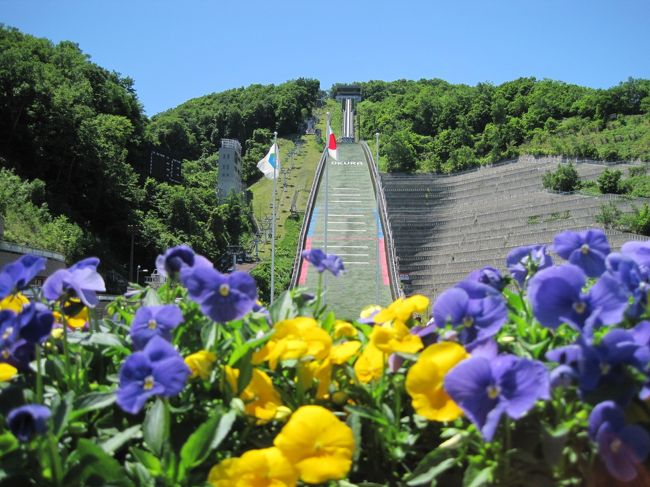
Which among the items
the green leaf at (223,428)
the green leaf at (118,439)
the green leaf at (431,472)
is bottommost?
the green leaf at (431,472)

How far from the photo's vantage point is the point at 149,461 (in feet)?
3.67

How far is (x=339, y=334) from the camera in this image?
1.48 m

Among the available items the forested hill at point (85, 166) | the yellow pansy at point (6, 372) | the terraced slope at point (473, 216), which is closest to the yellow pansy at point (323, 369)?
the yellow pansy at point (6, 372)

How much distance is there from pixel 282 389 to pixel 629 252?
2.83ft

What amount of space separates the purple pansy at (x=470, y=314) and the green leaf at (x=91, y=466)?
2.12ft

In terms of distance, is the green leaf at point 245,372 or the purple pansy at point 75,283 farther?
the purple pansy at point 75,283

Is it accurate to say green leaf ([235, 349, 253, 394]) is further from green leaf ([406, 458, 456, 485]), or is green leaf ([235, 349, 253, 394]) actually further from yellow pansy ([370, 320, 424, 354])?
green leaf ([406, 458, 456, 485])

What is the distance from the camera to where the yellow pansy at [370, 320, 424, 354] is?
1.26 meters

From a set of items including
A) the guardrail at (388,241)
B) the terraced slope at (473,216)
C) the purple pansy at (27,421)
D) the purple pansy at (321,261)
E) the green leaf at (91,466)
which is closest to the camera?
the purple pansy at (27,421)

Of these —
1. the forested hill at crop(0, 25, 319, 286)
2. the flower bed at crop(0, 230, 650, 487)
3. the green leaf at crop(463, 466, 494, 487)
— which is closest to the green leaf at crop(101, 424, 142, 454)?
the flower bed at crop(0, 230, 650, 487)

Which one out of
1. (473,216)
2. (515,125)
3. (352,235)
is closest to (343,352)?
(352,235)

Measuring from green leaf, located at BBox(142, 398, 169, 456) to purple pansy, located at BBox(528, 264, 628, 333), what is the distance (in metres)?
0.68

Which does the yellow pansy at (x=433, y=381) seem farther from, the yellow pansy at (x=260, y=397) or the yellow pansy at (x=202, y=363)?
the yellow pansy at (x=202, y=363)

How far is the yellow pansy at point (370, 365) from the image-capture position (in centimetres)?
131
